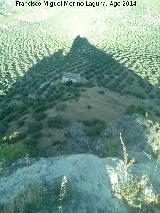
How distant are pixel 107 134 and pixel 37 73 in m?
58.9

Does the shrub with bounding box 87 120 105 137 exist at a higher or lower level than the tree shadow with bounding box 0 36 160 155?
higher

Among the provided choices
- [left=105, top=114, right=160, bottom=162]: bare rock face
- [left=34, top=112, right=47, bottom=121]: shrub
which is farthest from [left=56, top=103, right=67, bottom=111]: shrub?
[left=105, top=114, right=160, bottom=162]: bare rock face

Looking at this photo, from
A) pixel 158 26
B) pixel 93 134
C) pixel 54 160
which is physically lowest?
pixel 158 26

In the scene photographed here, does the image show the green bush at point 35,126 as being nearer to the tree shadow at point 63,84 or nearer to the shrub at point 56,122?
the shrub at point 56,122

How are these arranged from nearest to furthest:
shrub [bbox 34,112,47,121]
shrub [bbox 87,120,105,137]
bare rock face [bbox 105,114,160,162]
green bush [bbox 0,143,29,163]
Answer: bare rock face [bbox 105,114,160,162]
green bush [bbox 0,143,29,163]
shrub [bbox 87,120,105,137]
shrub [bbox 34,112,47,121]

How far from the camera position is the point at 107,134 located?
26812 mm

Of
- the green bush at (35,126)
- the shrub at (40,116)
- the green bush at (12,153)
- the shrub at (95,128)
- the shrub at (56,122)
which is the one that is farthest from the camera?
the shrub at (40,116)

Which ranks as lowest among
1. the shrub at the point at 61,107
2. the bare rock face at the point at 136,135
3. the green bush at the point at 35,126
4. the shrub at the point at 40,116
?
the shrub at the point at 61,107

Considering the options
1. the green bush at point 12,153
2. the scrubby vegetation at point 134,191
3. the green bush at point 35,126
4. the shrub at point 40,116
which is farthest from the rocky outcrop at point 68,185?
the shrub at point 40,116

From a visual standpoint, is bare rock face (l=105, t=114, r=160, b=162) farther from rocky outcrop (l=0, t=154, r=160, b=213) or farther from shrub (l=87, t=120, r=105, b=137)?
rocky outcrop (l=0, t=154, r=160, b=213)

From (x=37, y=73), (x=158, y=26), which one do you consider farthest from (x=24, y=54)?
(x=158, y=26)

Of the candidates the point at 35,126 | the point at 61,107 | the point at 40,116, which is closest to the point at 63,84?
the point at 61,107

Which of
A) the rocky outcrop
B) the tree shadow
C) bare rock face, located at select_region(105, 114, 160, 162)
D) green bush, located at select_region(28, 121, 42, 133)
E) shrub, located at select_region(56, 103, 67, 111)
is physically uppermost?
the rocky outcrop

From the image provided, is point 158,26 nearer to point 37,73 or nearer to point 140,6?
point 140,6
